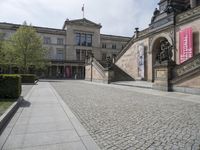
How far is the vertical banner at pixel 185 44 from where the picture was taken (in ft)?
68.2

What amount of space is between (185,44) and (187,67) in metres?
6.88

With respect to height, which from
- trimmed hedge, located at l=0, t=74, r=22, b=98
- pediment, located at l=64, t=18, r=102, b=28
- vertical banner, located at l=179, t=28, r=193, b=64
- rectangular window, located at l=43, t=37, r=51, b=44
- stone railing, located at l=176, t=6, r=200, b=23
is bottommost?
trimmed hedge, located at l=0, t=74, r=22, b=98

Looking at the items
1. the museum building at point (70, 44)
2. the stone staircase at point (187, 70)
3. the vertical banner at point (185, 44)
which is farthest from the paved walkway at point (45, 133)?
the museum building at point (70, 44)

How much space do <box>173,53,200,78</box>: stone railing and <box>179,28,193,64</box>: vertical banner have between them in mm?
5560

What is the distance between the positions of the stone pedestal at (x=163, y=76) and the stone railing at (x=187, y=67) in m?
0.47

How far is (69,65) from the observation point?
202 ft

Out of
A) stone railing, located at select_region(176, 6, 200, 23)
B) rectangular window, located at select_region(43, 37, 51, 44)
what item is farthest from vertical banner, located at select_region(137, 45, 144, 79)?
rectangular window, located at select_region(43, 37, 51, 44)

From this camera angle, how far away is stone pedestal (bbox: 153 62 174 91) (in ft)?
55.1

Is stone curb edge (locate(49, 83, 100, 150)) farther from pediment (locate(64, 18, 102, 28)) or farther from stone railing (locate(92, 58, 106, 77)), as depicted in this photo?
pediment (locate(64, 18, 102, 28))

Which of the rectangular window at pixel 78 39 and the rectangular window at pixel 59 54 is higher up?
the rectangular window at pixel 78 39

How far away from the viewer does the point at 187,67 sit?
15.6 m

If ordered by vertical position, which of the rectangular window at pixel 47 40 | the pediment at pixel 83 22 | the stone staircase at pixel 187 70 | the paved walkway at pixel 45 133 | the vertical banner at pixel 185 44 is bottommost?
the paved walkway at pixel 45 133

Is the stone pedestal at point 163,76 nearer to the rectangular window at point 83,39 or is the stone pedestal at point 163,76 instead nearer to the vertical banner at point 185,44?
the vertical banner at point 185,44

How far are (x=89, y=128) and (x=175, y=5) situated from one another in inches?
940
